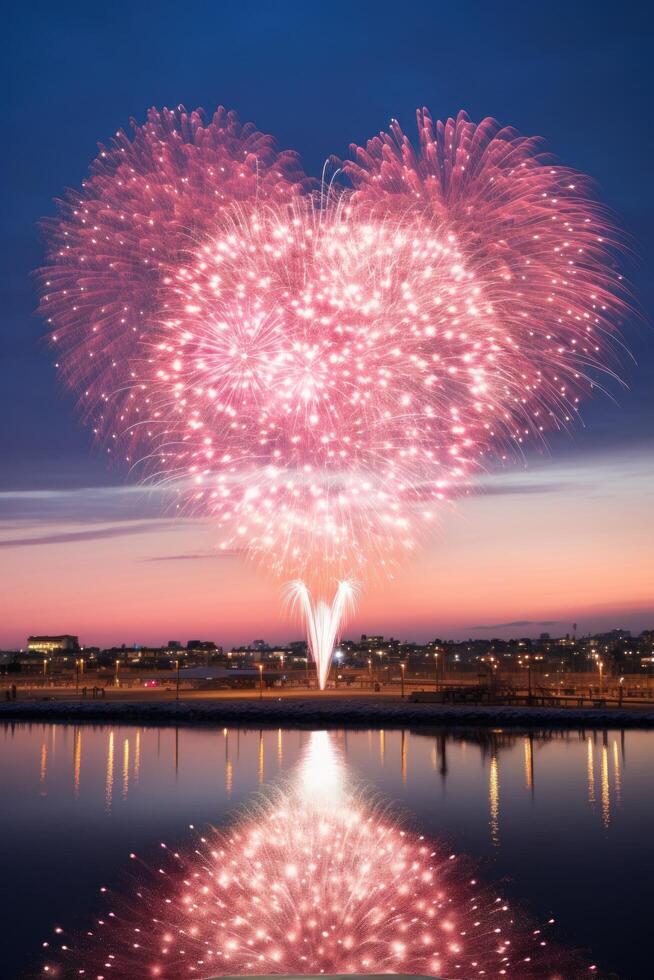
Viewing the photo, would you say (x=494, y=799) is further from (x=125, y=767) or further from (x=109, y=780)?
(x=125, y=767)

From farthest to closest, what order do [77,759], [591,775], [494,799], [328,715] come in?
[328,715] < [77,759] < [591,775] < [494,799]

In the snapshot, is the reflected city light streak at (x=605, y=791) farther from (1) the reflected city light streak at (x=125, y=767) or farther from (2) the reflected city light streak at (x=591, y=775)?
(1) the reflected city light streak at (x=125, y=767)

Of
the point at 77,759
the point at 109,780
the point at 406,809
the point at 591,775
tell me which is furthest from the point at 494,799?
the point at 77,759

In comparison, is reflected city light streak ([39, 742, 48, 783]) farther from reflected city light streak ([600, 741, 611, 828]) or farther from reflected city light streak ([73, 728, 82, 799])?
reflected city light streak ([600, 741, 611, 828])

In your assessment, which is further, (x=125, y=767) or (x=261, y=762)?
(x=261, y=762)

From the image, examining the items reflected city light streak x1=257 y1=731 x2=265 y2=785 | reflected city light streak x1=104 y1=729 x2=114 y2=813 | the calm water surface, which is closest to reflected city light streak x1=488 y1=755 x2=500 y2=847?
the calm water surface

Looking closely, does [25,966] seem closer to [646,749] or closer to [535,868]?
[535,868]

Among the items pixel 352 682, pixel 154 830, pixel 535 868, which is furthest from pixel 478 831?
pixel 352 682
